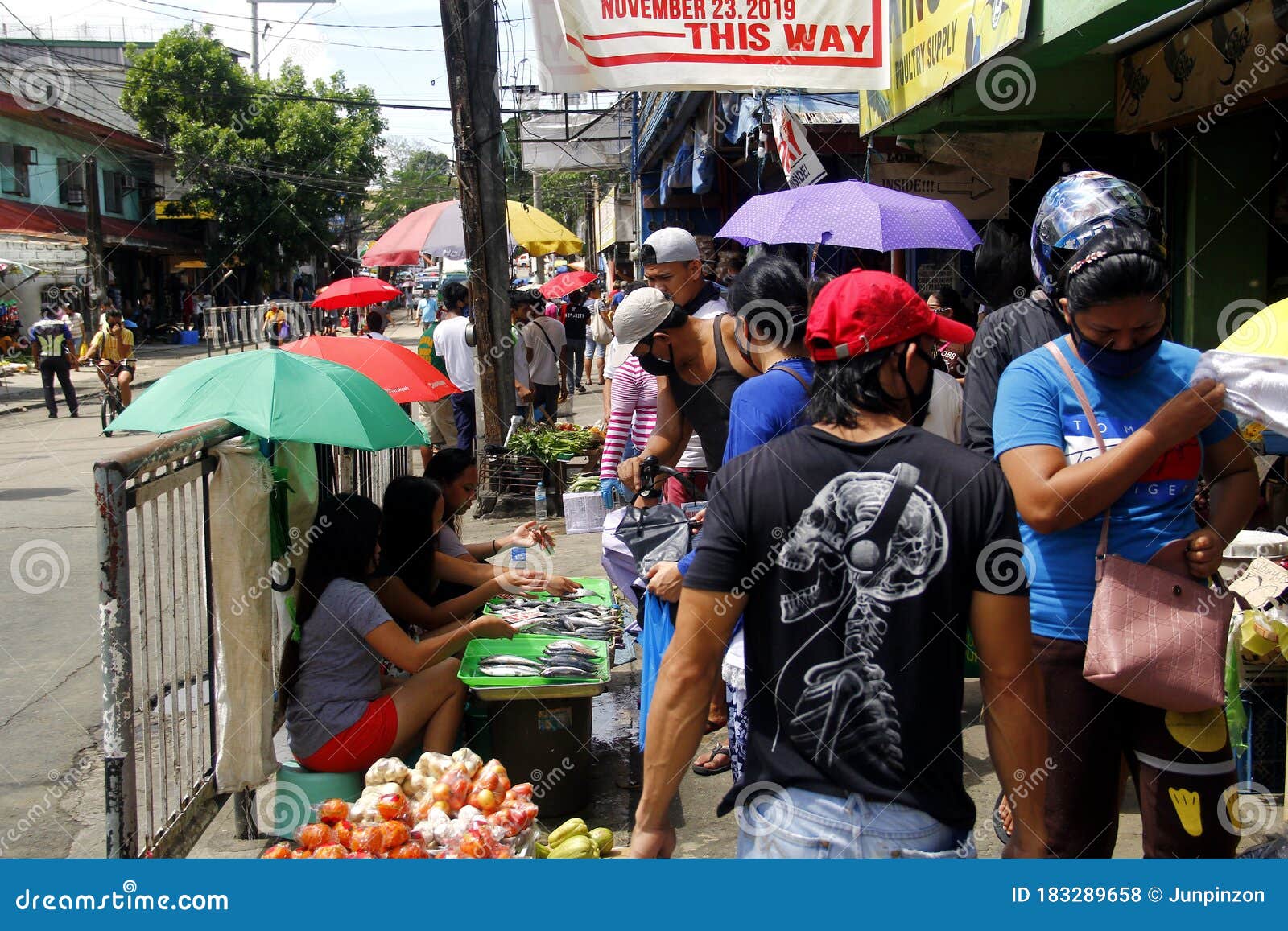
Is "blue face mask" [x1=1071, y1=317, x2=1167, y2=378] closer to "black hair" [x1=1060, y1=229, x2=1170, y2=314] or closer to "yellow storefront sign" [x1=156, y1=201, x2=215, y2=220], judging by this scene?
"black hair" [x1=1060, y1=229, x2=1170, y2=314]

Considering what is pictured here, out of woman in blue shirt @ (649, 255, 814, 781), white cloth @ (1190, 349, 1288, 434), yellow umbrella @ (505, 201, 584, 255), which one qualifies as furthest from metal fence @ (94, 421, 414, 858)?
yellow umbrella @ (505, 201, 584, 255)

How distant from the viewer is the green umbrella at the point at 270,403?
3865 millimetres

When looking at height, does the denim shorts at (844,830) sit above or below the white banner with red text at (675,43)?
below

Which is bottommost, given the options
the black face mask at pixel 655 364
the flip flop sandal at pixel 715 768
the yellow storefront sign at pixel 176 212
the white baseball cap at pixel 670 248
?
the flip flop sandal at pixel 715 768

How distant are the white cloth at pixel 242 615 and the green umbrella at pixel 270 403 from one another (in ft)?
0.42

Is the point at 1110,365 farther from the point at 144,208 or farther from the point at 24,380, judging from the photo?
the point at 144,208

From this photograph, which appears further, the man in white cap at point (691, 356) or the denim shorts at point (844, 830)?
the man in white cap at point (691, 356)

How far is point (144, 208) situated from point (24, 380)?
20016 millimetres

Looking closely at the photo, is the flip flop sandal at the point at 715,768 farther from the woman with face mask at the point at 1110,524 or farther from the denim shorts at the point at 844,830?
the denim shorts at the point at 844,830

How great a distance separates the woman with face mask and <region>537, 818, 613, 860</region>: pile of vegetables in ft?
5.16

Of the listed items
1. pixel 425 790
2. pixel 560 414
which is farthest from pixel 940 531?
pixel 560 414

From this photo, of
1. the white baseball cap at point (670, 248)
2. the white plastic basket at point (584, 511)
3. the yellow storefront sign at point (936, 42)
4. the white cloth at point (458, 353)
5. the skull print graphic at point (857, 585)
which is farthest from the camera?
the white cloth at point (458, 353)

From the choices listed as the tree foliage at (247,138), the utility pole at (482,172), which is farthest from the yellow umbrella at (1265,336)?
the tree foliage at (247,138)

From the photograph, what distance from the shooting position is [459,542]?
5.58 metres
